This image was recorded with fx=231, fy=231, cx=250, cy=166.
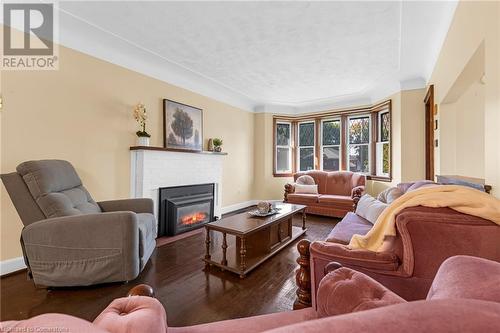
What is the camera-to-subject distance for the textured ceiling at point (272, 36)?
229 centimetres

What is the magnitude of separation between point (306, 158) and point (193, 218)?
11.7 feet

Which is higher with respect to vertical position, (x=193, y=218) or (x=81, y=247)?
(x=81, y=247)

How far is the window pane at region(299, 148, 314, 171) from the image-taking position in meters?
6.12

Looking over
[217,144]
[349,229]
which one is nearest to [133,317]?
[349,229]

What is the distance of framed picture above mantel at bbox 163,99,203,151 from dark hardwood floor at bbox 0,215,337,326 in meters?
1.99

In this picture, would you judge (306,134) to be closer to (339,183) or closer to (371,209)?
(339,183)

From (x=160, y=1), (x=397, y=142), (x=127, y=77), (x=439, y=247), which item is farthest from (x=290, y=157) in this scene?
(x=439, y=247)

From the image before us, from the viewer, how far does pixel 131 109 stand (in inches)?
131

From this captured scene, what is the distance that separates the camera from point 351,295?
2.42 feet

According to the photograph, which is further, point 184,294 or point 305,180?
point 305,180

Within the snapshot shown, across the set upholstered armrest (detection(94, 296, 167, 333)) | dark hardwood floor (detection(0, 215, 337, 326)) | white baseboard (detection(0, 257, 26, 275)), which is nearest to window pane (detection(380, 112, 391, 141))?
dark hardwood floor (detection(0, 215, 337, 326))

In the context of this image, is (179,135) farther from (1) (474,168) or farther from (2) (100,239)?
(1) (474,168)

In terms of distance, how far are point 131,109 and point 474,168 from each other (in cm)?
453

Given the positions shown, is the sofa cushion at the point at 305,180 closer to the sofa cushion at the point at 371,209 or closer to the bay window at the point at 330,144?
the bay window at the point at 330,144
